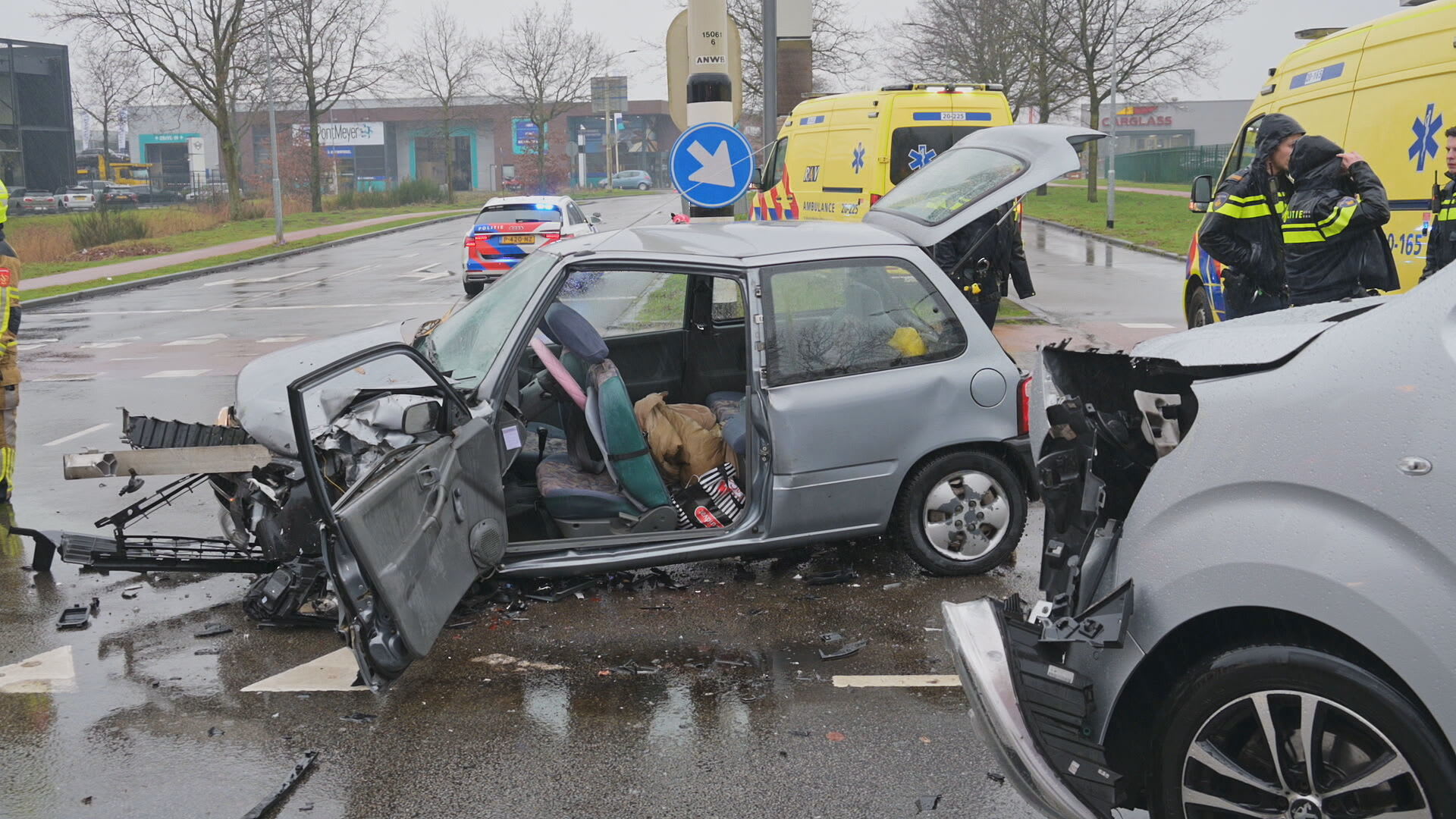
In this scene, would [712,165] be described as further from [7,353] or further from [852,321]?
[7,353]

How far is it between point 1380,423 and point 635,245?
3.56 metres

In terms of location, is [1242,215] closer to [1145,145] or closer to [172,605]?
[172,605]

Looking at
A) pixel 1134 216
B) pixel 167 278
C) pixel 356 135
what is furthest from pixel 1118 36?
pixel 356 135

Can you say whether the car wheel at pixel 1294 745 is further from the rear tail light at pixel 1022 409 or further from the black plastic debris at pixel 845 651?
the rear tail light at pixel 1022 409

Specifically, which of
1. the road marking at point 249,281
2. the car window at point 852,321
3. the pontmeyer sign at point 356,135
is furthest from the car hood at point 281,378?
the pontmeyer sign at point 356,135

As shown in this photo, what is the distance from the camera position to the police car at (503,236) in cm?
1969

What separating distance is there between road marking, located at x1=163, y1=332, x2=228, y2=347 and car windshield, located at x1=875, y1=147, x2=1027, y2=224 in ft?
36.5

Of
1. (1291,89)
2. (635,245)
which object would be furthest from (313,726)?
(1291,89)

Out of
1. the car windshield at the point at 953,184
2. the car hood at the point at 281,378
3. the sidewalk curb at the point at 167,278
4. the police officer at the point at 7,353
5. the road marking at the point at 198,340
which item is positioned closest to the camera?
the car hood at the point at 281,378

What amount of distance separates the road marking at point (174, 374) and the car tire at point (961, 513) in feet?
30.6

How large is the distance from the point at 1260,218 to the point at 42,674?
7.16m

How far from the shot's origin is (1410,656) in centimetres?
247

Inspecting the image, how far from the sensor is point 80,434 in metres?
9.60

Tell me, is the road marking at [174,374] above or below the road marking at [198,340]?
below
